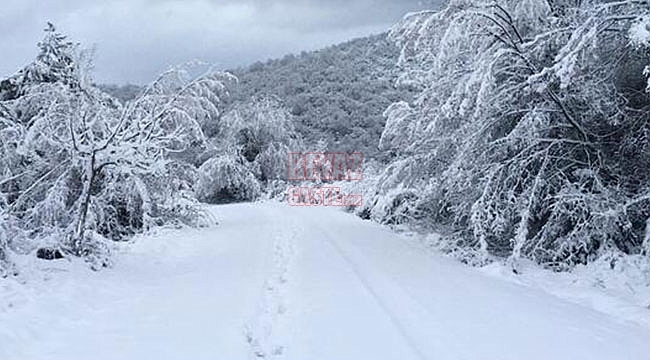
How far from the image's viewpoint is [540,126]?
30.3 ft

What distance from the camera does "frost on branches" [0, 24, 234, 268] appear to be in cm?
866

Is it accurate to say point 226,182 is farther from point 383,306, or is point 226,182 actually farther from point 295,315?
point 295,315

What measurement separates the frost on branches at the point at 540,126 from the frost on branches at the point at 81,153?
15.6 ft

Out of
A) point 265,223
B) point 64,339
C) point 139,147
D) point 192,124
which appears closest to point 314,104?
point 265,223

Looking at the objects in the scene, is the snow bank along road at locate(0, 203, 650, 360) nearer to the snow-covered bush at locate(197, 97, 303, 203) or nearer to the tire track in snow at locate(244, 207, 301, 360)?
the tire track in snow at locate(244, 207, 301, 360)

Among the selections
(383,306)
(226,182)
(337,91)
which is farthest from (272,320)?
(337,91)

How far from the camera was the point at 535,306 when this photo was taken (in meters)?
6.88

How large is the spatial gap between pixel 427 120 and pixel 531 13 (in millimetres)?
3189

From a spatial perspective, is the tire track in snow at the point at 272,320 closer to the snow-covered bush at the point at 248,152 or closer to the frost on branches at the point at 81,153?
the frost on branches at the point at 81,153

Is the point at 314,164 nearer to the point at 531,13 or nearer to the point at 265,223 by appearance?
the point at 265,223

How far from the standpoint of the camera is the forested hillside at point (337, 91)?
4200cm

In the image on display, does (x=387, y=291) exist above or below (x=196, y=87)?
below

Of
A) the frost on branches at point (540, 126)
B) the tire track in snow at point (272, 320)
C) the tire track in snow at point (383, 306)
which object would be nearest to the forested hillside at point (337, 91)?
the frost on branches at point (540, 126)

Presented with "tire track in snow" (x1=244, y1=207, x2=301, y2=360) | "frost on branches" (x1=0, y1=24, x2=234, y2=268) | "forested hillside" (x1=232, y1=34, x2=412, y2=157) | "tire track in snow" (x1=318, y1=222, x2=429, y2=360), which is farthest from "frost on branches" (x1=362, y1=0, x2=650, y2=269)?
"forested hillside" (x1=232, y1=34, x2=412, y2=157)
